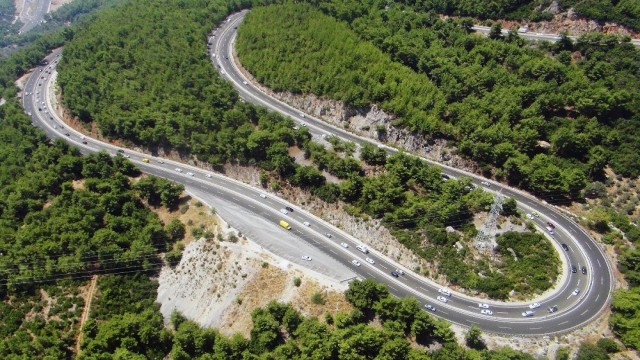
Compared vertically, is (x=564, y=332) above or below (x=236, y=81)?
below

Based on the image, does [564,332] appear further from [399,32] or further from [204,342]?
[399,32]

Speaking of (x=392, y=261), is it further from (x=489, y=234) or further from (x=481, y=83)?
(x=481, y=83)

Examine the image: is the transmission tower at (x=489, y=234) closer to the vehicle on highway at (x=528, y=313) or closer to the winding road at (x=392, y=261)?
the winding road at (x=392, y=261)

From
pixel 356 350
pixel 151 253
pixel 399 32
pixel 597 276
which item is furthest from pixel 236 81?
pixel 597 276

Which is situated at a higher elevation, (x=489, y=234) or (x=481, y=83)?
(x=481, y=83)

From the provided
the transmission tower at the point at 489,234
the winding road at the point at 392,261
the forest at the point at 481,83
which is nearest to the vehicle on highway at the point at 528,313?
the winding road at the point at 392,261

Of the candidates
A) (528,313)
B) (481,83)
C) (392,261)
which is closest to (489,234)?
(528,313)

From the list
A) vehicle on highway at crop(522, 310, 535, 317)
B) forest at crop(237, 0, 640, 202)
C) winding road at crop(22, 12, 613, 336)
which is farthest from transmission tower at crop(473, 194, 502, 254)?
forest at crop(237, 0, 640, 202)
